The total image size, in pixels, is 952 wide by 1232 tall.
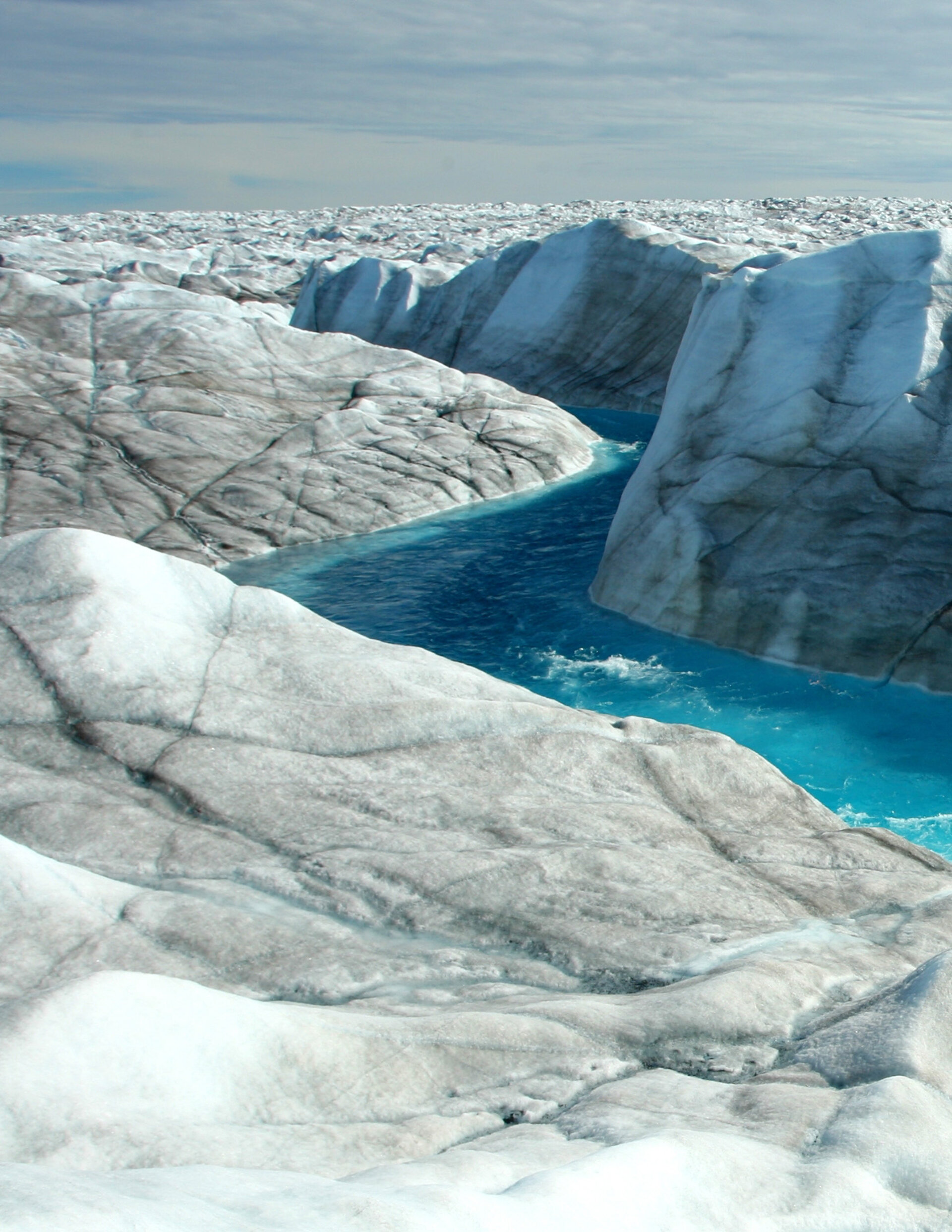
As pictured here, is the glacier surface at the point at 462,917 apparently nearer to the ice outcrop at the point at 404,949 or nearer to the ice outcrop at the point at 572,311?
the ice outcrop at the point at 404,949

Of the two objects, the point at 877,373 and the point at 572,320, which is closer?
the point at 877,373

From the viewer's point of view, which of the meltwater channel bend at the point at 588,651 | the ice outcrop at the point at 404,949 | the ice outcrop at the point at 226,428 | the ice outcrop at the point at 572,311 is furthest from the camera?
the ice outcrop at the point at 572,311

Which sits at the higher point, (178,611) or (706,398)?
(706,398)

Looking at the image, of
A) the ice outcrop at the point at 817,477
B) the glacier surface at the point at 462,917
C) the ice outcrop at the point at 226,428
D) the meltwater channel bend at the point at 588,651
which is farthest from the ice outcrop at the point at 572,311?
the glacier surface at the point at 462,917

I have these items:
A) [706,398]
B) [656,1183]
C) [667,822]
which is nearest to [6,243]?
[706,398]

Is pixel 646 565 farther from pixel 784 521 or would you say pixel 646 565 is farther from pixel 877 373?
pixel 877 373
